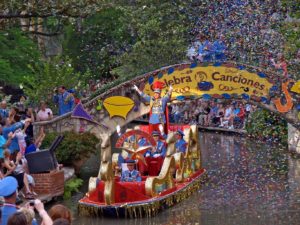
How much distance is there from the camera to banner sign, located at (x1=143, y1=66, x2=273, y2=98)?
73.9 feet

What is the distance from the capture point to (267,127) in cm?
2788

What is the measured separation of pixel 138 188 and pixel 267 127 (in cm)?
1234

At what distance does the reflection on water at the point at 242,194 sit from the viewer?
15.7m

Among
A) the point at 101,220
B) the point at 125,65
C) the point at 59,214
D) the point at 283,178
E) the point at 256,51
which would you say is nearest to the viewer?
the point at 59,214

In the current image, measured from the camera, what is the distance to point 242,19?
2702 centimetres

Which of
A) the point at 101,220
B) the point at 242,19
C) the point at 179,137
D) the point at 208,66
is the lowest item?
the point at 101,220

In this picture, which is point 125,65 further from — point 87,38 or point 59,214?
point 59,214

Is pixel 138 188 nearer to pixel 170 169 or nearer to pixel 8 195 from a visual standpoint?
pixel 170 169

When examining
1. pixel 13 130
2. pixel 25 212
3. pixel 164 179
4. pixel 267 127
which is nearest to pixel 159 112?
pixel 164 179

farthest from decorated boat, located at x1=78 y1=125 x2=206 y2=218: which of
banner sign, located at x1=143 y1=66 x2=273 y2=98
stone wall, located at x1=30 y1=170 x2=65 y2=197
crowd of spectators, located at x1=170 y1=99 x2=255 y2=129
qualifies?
crowd of spectators, located at x1=170 y1=99 x2=255 y2=129

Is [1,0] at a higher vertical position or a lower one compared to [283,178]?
higher

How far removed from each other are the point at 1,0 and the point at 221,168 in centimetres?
793

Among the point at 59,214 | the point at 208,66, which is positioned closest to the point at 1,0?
the point at 208,66

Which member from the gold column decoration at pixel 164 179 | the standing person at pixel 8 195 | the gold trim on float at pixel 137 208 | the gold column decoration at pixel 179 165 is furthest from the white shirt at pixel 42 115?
the standing person at pixel 8 195
